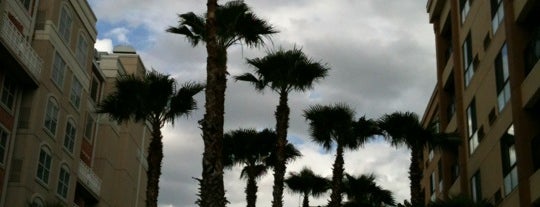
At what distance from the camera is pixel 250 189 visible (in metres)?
34.9

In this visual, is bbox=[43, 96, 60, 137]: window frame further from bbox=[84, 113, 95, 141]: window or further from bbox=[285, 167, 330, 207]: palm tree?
bbox=[285, 167, 330, 207]: palm tree

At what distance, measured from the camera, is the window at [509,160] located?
27369 mm

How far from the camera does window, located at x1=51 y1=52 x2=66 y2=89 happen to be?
38206 mm

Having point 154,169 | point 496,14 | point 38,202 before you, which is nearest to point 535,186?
point 496,14

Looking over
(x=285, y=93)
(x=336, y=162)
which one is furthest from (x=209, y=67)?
(x=336, y=162)

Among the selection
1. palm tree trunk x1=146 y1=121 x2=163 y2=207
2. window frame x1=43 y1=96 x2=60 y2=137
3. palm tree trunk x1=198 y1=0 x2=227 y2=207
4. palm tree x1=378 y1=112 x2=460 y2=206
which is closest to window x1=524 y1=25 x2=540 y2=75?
palm tree x1=378 y1=112 x2=460 y2=206

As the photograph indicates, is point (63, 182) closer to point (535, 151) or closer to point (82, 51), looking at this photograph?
point (82, 51)

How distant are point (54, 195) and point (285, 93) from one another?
1472 cm

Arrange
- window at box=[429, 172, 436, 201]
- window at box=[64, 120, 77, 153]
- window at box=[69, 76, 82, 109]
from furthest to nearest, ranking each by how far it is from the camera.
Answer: window at box=[429, 172, 436, 201] < window at box=[69, 76, 82, 109] < window at box=[64, 120, 77, 153]

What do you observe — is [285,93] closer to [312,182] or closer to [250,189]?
[250,189]

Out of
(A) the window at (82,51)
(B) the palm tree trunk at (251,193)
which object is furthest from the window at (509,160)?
(A) the window at (82,51)

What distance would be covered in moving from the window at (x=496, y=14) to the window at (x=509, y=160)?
439 cm

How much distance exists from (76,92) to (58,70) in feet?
11.9

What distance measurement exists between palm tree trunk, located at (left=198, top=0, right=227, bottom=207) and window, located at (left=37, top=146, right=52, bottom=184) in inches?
757
